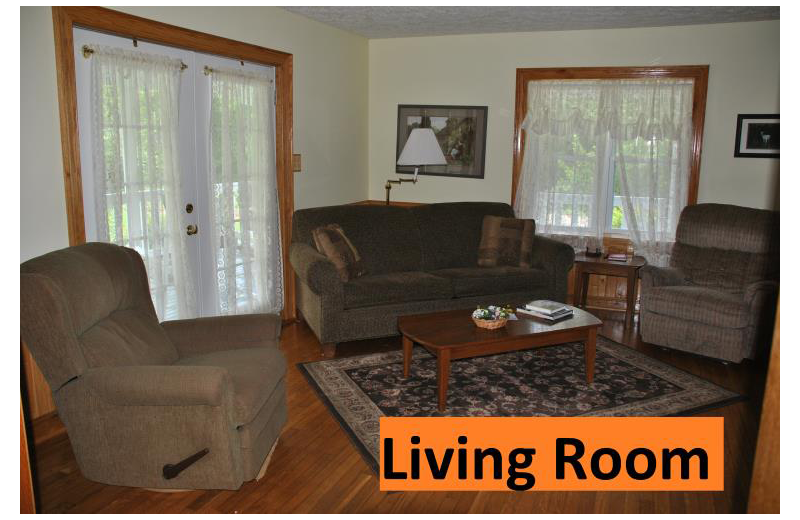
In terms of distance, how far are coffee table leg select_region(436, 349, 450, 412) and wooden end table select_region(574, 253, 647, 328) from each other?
234 centimetres

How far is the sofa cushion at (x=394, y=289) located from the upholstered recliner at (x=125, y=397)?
1618 millimetres

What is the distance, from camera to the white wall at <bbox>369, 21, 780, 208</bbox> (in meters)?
5.09

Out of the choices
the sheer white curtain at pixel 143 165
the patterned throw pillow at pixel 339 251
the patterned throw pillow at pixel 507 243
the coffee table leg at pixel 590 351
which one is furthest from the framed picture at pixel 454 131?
the sheer white curtain at pixel 143 165

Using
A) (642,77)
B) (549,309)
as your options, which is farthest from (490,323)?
(642,77)

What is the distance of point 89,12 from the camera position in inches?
129

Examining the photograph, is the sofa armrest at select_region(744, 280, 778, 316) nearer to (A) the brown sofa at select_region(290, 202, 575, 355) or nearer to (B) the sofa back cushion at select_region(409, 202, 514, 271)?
(A) the brown sofa at select_region(290, 202, 575, 355)

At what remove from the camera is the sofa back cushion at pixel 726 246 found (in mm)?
4582

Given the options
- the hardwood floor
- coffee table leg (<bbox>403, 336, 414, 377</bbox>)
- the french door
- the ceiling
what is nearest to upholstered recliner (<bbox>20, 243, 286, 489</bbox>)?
the hardwood floor

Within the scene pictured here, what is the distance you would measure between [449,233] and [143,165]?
2.53 metres

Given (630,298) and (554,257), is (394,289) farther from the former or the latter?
(630,298)
